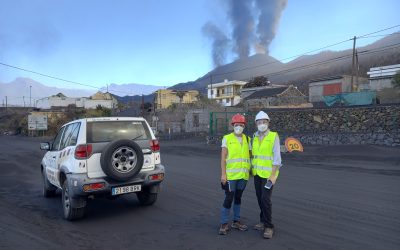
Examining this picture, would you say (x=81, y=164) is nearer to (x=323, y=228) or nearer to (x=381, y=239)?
(x=323, y=228)

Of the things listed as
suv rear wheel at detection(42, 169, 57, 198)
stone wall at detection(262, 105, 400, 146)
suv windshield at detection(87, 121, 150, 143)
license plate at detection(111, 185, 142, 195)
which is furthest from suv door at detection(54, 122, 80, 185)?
stone wall at detection(262, 105, 400, 146)

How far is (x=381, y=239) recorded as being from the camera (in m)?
5.35

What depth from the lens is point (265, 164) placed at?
5480 millimetres

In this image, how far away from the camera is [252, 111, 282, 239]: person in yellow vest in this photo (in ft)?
17.7

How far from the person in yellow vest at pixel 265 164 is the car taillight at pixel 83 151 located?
9.93 ft

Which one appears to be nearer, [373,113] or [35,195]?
[35,195]

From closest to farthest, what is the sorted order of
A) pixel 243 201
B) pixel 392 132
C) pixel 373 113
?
pixel 243 201, pixel 392 132, pixel 373 113

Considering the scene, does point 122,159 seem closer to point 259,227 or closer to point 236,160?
point 236,160

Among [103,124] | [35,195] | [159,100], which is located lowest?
[35,195]

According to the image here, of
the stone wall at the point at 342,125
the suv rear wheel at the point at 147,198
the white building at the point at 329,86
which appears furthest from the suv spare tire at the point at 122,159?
the white building at the point at 329,86

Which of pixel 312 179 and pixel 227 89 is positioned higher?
pixel 227 89

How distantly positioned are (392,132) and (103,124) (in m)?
17.6

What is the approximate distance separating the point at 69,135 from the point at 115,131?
3.74 ft

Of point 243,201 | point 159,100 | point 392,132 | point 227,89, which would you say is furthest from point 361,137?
point 227,89
